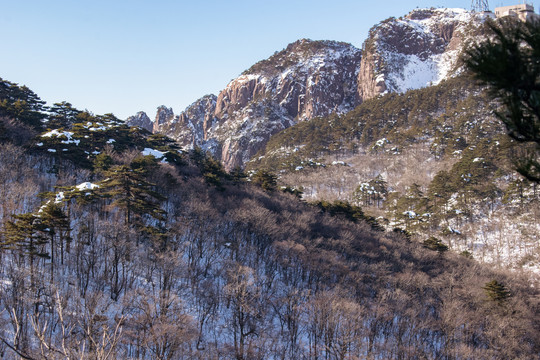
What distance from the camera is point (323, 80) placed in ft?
574

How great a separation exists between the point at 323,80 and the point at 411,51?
51439 millimetres

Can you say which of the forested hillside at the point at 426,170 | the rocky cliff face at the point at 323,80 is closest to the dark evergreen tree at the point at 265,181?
the forested hillside at the point at 426,170

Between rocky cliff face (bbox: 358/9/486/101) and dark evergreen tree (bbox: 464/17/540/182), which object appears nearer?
dark evergreen tree (bbox: 464/17/540/182)

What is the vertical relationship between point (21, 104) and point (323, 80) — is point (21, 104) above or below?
below

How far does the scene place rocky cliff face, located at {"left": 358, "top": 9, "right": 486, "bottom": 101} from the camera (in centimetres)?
16638

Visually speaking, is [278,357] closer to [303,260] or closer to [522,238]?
[303,260]

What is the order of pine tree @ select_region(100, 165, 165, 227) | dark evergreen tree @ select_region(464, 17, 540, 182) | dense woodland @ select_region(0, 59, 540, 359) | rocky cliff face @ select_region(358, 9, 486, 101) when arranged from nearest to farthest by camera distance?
1. dark evergreen tree @ select_region(464, 17, 540, 182)
2. dense woodland @ select_region(0, 59, 540, 359)
3. pine tree @ select_region(100, 165, 165, 227)
4. rocky cliff face @ select_region(358, 9, 486, 101)

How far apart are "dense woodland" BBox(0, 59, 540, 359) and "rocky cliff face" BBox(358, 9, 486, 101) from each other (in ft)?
447

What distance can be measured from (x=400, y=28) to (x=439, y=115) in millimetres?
90815

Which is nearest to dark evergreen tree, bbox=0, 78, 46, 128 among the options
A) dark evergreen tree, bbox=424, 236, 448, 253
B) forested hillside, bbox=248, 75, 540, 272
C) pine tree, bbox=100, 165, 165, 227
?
pine tree, bbox=100, 165, 165, 227

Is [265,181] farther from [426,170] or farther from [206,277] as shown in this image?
[426,170]

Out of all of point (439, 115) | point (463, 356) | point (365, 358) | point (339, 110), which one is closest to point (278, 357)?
point (365, 358)

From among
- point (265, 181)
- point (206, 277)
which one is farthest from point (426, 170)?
point (206, 277)

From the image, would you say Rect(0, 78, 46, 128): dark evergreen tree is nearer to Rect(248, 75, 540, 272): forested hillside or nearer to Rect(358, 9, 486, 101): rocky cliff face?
Rect(248, 75, 540, 272): forested hillside
